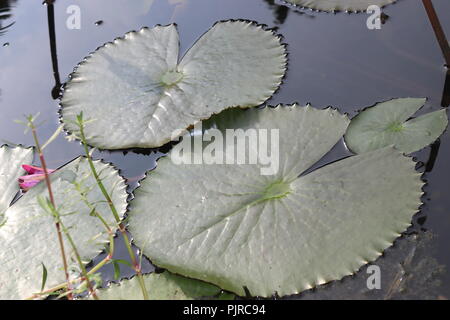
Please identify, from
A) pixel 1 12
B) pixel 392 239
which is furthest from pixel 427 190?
pixel 1 12

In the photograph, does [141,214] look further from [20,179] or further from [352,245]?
[352,245]

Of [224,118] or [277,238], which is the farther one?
[224,118]

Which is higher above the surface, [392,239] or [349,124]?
[349,124]

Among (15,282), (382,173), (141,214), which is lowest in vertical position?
(15,282)

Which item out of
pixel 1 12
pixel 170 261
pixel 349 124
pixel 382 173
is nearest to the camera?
pixel 170 261

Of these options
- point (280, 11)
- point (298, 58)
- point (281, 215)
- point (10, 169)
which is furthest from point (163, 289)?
point (280, 11)

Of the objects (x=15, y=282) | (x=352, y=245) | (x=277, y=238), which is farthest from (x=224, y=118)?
(x=15, y=282)
